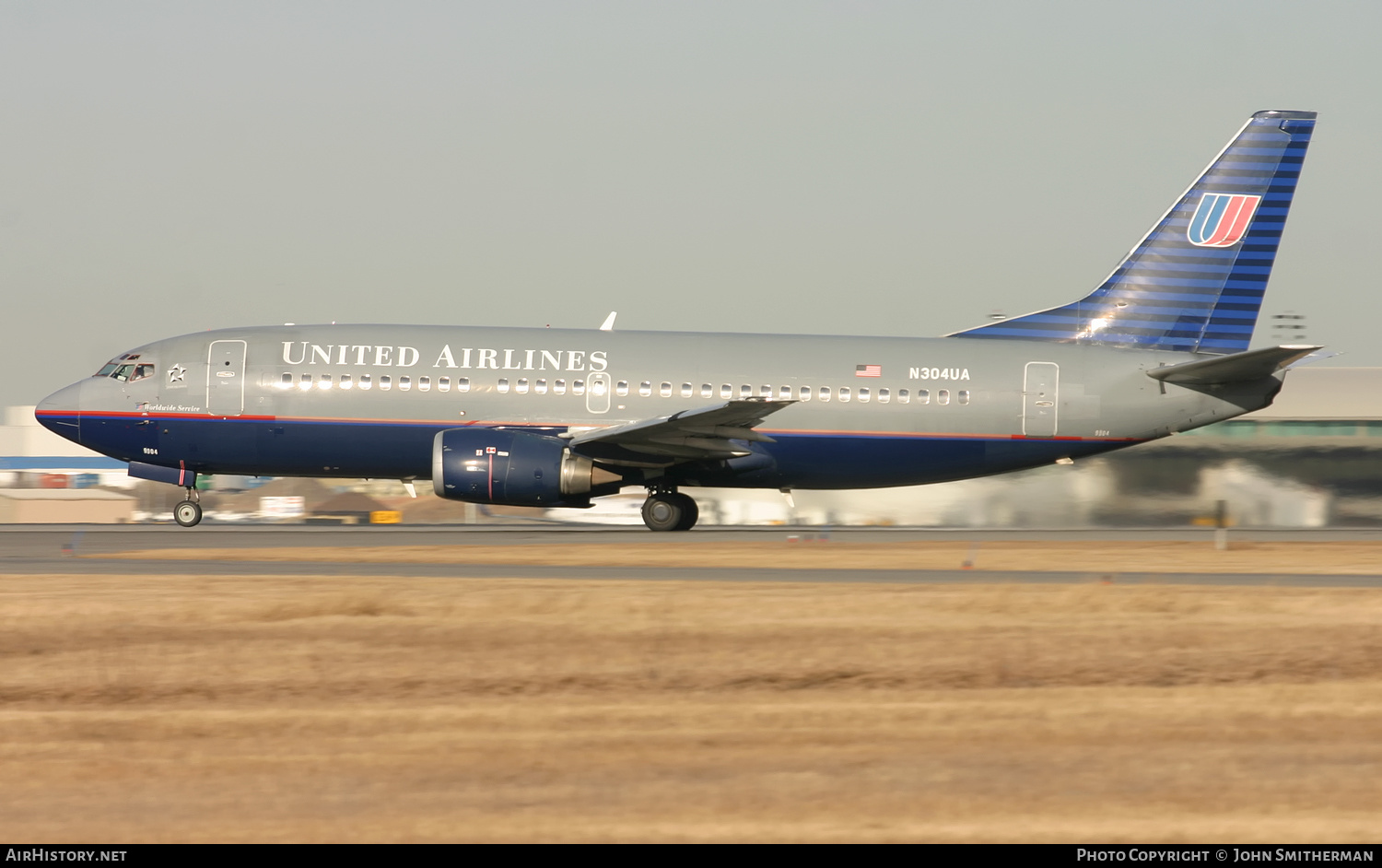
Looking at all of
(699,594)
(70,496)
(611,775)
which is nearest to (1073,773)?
(611,775)

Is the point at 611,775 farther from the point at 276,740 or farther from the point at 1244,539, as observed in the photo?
the point at 1244,539

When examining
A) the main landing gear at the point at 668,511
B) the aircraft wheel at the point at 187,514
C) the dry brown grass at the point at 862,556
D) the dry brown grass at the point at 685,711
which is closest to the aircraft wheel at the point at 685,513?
the main landing gear at the point at 668,511

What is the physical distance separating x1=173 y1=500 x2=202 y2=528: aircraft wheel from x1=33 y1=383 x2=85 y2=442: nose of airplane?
2.36 metres

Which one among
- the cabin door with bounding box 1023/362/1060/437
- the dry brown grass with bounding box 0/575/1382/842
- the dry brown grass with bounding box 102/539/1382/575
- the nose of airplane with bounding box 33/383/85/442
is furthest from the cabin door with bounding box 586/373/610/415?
the dry brown grass with bounding box 0/575/1382/842

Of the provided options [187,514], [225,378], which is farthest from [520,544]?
[187,514]

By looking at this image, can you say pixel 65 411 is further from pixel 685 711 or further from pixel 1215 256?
pixel 1215 256

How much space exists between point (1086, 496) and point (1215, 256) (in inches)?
277

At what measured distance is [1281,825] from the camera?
8.41 metres

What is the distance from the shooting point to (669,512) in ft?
93.7

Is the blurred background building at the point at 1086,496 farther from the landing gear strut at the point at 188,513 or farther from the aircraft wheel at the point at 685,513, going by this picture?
the landing gear strut at the point at 188,513

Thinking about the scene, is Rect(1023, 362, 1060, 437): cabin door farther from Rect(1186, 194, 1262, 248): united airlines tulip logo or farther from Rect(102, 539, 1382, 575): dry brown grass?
Rect(1186, 194, 1262, 248): united airlines tulip logo

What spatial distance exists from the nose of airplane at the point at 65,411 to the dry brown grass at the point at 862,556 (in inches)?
292

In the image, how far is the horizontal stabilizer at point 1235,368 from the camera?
2686 cm

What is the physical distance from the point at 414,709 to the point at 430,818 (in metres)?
2.93
